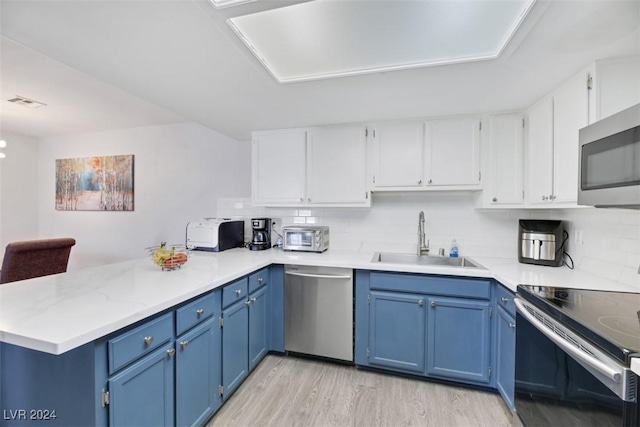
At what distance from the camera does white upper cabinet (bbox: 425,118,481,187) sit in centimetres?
231

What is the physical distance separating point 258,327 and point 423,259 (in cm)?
158

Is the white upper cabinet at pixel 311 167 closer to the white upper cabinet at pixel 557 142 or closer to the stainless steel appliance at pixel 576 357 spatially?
the white upper cabinet at pixel 557 142

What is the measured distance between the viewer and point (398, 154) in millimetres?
2482

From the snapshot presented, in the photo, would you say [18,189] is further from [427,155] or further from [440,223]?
[440,223]

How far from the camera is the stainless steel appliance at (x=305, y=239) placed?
266 centimetres

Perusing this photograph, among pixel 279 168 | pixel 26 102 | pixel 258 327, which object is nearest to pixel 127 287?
pixel 258 327

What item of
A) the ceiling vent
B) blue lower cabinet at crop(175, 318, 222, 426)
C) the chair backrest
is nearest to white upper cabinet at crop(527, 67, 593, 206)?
blue lower cabinet at crop(175, 318, 222, 426)

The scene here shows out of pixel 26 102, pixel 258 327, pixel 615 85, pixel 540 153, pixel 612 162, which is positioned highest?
pixel 26 102

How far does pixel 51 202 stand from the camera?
4199 mm

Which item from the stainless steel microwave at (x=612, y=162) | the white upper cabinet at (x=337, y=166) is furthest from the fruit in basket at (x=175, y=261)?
the stainless steel microwave at (x=612, y=162)

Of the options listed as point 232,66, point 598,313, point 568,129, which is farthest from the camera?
point 568,129

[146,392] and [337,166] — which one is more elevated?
[337,166]

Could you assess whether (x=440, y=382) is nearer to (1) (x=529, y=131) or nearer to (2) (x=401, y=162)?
(2) (x=401, y=162)

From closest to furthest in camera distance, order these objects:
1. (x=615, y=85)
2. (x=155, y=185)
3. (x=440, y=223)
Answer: (x=615, y=85), (x=440, y=223), (x=155, y=185)
